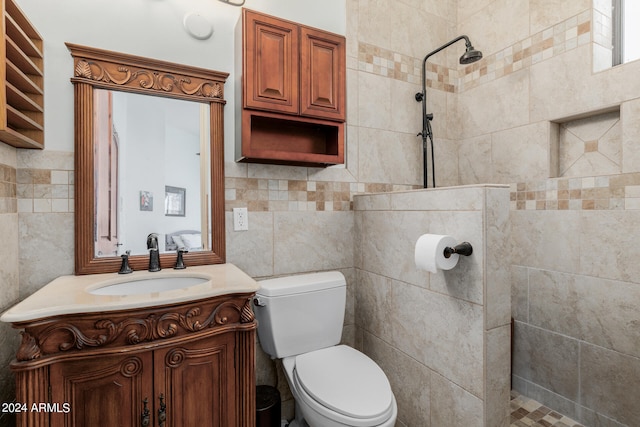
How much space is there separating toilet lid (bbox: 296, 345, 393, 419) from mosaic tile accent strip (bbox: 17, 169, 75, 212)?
131 cm

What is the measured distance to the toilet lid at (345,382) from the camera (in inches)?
49.7

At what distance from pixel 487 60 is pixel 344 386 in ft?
7.64

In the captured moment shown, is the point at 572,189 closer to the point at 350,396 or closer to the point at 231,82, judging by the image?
the point at 350,396

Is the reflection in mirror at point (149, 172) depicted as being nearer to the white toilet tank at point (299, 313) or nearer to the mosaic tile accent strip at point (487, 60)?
the white toilet tank at point (299, 313)

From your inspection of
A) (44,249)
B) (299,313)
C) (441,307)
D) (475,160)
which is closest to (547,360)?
(441,307)

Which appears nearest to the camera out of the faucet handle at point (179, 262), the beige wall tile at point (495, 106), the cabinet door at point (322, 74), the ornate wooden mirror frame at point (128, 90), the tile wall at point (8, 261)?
the tile wall at point (8, 261)

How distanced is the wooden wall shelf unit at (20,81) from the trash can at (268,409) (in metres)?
1.53

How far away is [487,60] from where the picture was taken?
232cm

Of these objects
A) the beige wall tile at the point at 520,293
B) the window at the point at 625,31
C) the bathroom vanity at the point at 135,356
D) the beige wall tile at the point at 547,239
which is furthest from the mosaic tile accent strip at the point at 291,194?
the window at the point at 625,31

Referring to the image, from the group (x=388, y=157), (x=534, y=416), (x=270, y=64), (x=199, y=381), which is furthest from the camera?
(x=388, y=157)

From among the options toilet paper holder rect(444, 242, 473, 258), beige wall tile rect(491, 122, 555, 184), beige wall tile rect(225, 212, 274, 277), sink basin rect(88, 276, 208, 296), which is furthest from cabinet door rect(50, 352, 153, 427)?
beige wall tile rect(491, 122, 555, 184)

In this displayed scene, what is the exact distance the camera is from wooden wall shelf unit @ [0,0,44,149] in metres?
1.09

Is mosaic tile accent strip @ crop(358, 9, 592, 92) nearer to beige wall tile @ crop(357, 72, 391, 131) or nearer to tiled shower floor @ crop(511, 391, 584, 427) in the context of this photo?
beige wall tile @ crop(357, 72, 391, 131)

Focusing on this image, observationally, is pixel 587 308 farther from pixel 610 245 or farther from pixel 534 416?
pixel 534 416
